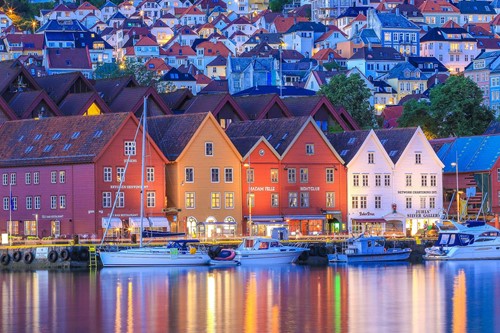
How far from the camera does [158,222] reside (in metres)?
97.2

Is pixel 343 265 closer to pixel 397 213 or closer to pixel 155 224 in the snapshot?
pixel 155 224

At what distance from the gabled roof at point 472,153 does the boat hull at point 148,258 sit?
1288 inches

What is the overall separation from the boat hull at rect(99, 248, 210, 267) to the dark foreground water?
37.9 inches

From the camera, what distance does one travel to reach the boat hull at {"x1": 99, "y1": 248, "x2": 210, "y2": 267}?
8606 cm

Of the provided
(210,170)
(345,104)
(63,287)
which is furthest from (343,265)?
→ (345,104)

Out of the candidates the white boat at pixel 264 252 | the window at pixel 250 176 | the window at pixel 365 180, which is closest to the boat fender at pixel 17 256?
the white boat at pixel 264 252

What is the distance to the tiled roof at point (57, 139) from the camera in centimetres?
9731

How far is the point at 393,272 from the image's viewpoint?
3305 inches

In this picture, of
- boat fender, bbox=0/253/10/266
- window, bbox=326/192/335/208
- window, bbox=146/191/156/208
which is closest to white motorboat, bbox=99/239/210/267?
boat fender, bbox=0/253/10/266

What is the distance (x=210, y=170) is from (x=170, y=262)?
1549 centimetres

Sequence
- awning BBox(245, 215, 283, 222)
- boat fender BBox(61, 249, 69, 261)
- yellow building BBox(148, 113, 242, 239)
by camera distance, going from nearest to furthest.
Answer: boat fender BBox(61, 249, 69, 261)
yellow building BBox(148, 113, 242, 239)
awning BBox(245, 215, 283, 222)

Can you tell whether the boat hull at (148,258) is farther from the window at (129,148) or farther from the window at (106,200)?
the window at (129,148)

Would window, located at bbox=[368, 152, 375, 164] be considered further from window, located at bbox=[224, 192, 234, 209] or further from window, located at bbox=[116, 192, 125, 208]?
window, located at bbox=[116, 192, 125, 208]

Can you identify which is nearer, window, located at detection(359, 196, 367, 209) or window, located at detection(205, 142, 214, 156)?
window, located at detection(205, 142, 214, 156)
